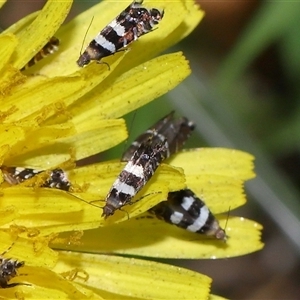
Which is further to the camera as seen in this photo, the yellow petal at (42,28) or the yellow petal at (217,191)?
the yellow petal at (217,191)

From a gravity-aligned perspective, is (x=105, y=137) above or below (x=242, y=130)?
above

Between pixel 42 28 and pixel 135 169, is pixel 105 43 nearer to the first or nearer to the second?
pixel 42 28

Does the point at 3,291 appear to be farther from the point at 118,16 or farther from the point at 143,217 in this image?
the point at 118,16

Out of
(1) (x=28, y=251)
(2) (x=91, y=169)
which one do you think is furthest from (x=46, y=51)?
(1) (x=28, y=251)

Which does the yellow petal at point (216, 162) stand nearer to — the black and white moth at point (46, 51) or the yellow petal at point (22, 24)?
the black and white moth at point (46, 51)

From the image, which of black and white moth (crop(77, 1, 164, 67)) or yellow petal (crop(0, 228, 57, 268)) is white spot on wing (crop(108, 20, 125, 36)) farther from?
yellow petal (crop(0, 228, 57, 268))

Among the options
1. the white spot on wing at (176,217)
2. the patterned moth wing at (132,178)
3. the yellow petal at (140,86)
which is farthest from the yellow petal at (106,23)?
the white spot on wing at (176,217)

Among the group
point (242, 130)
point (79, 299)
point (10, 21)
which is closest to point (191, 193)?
point (79, 299)
